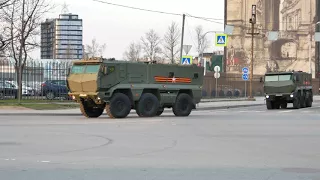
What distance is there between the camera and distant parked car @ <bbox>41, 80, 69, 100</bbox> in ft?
146

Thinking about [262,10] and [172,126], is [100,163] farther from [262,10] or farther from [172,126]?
[262,10]

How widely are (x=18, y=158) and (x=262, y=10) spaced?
8735 cm

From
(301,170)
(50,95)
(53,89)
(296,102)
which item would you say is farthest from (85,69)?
(53,89)

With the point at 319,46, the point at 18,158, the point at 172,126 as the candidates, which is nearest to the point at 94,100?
the point at 172,126

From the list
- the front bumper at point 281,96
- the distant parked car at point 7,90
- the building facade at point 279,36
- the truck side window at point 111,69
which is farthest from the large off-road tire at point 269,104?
the building facade at point 279,36

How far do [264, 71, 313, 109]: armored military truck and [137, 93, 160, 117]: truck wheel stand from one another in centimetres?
1422

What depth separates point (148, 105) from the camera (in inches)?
1081

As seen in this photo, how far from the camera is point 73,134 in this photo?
18125mm


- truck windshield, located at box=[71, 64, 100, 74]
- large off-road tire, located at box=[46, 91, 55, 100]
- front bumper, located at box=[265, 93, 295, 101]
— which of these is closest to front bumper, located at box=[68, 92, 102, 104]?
truck windshield, located at box=[71, 64, 100, 74]

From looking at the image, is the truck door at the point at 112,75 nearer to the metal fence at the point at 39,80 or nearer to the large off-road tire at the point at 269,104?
the metal fence at the point at 39,80

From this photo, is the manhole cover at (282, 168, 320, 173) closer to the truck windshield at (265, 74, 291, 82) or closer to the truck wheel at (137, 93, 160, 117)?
the truck wheel at (137, 93, 160, 117)

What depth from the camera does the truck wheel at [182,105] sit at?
94.0ft

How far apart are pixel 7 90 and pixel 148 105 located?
70.4 feet

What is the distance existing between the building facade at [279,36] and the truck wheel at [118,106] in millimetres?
71201
